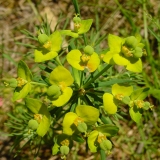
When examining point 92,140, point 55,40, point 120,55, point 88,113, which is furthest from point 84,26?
point 92,140

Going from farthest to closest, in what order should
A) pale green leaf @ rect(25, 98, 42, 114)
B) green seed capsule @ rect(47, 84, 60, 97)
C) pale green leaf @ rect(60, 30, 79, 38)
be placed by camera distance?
pale green leaf @ rect(60, 30, 79, 38) → pale green leaf @ rect(25, 98, 42, 114) → green seed capsule @ rect(47, 84, 60, 97)

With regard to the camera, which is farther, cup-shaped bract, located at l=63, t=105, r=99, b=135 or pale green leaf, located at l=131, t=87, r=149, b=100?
pale green leaf, located at l=131, t=87, r=149, b=100

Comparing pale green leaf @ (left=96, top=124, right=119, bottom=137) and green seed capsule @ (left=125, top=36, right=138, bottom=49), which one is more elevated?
green seed capsule @ (left=125, top=36, right=138, bottom=49)

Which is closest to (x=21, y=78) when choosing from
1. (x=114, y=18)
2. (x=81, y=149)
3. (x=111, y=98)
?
(x=111, y=98)

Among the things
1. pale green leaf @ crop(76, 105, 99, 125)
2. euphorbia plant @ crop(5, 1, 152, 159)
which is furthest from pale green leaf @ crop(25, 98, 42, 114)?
pale green leaf @ crop(76, 105, 99, 125)

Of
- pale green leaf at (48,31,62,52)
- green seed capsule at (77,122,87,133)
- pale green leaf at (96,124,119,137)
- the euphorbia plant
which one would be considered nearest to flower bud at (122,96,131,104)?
the euphorbia plant

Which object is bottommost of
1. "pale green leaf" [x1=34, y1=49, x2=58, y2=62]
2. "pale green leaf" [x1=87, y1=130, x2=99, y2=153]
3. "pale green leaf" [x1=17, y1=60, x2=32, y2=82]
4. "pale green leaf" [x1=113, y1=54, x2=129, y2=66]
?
"pale green leaf" [x1=87, y1=130, x2=99, y2=153]

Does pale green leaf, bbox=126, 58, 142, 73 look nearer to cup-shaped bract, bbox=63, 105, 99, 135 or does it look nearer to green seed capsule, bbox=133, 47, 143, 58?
green seed capsule, bbox=133, 47, 143, 58

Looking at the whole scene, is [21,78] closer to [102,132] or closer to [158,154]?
[102,132]

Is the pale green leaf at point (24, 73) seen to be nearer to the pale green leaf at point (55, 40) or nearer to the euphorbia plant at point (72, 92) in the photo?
the euphorbia plant at point (72, 92)

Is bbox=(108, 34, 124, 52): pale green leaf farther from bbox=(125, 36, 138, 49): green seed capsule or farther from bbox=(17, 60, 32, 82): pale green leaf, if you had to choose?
bbox=(17, 60, 32, 82): pale green leaf

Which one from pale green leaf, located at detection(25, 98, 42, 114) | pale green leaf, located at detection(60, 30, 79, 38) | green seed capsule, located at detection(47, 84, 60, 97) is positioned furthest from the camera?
pale green leaf, located at detection(60, 30, 79, 38)

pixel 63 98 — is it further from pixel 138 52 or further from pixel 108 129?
pixel 138 52
